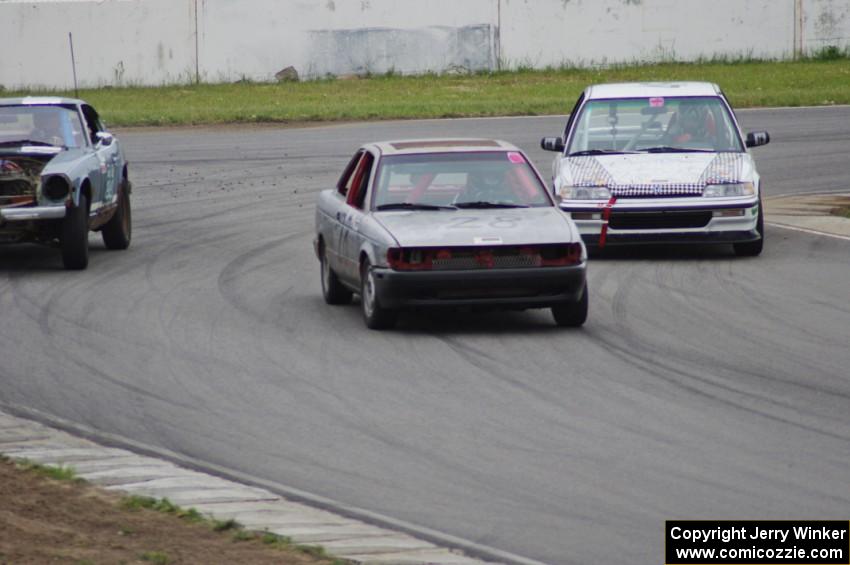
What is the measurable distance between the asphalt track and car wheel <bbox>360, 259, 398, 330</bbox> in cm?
10

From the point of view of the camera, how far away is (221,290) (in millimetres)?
14227

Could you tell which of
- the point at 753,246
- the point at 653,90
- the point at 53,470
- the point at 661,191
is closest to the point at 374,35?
the point at 653,90

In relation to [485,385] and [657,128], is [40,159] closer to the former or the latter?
[657,128]

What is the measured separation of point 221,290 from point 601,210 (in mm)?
3675

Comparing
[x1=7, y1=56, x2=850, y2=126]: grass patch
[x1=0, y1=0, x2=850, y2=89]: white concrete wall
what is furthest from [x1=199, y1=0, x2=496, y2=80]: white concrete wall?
[x1=7, y1=56, x2=850, y2=126]: grass patch

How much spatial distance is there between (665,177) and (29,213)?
19.1ft

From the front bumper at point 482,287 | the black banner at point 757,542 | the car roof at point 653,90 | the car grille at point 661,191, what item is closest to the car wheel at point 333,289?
the front bumper at point 482,287

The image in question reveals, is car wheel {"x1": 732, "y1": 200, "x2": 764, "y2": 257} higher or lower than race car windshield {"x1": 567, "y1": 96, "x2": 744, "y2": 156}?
lower

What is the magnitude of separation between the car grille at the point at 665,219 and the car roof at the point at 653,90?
6.41 ft

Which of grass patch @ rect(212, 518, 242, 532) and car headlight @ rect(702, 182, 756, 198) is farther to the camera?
car headlight @ rect(702, 182, 756, 198)

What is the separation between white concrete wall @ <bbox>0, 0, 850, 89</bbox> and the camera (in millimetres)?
43406

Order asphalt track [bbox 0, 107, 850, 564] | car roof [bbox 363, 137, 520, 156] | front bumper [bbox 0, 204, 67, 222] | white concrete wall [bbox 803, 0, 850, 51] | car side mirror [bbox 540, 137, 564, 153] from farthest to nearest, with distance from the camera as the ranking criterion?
white concrete wall [bbox 803, 0, 850, 51] < car side mirror [bbox 540, 137, 564, 153] < front bumper [bbox 0, 204, 67, 222] < car roof [bbox 363, 137, 520, 156] < asphalt track [bbox 0, 107, 850, 564]

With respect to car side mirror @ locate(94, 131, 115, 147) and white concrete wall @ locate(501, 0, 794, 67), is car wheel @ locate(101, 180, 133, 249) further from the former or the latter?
white concrete wall @ locate(501, 0, 794, 67)

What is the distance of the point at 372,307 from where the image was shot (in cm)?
1193
